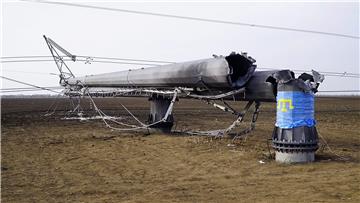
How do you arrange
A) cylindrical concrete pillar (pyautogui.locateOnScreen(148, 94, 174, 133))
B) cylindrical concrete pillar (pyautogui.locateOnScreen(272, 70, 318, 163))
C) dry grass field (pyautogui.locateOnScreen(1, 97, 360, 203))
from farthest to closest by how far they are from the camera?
cylindrical concrete pillar (pyautogui.locateOnScreen(148, 94, 174, 133)), cylindrical concrete pillar (pyautogui.locateOnScreen(272, 70, 318, 163)), dry grass field (pyautogui.locateOnScreen(1, 97, 360, 203))

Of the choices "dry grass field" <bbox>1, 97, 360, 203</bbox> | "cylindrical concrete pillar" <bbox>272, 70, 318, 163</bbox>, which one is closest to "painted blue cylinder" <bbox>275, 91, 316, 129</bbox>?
"cylindrical concrete pillar" <bbox>272, 70, 318, 163</bbox>

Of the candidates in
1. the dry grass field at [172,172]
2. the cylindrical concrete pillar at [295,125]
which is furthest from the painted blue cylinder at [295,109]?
the dry grass field at [172,172]

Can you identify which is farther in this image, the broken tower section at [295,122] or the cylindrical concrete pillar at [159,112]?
the cylindrical concrete pillar at [159,112]

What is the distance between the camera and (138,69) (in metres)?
18.2

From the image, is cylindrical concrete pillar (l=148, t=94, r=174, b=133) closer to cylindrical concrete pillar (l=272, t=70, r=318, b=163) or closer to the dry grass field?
the dry grass field

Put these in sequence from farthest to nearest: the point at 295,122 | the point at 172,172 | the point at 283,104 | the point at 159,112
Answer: the point at 159,112 → the point at 283,104 → the point at 295,122 → the point at 172,172

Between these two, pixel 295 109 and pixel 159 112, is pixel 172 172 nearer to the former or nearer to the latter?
pixel 295 109

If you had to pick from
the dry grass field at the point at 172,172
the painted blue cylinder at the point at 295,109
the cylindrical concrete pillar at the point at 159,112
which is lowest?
the dry grass field at the point at 172,172

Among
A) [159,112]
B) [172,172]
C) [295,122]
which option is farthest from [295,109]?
[159,112]

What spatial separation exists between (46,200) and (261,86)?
6.92 m

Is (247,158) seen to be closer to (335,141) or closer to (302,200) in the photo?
(302,200)

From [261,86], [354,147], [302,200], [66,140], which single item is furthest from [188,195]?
[66,140]

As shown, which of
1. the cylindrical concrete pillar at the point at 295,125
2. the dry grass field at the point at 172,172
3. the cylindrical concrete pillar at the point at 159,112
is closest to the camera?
the dry grass field at the point at 172,172

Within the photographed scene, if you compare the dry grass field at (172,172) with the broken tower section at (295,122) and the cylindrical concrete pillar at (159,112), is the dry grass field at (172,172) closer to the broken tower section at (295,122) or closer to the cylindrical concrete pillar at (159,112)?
the broken tower section at (295,122)
